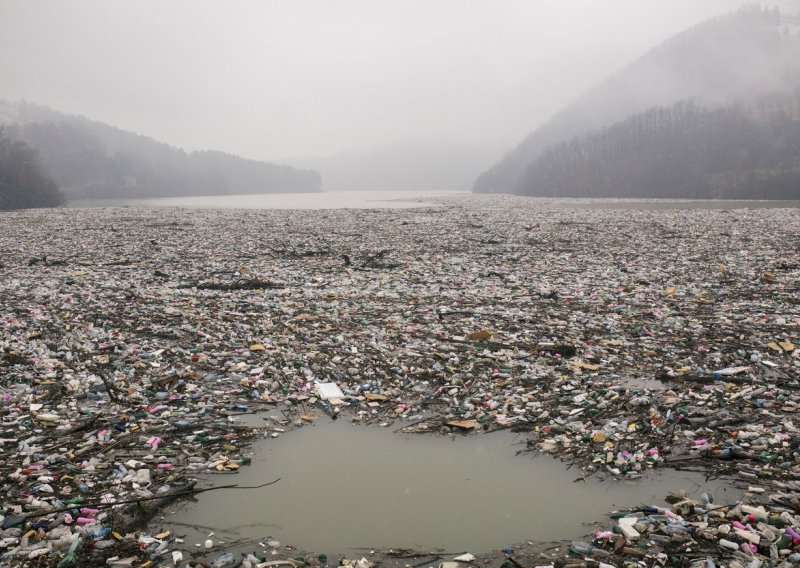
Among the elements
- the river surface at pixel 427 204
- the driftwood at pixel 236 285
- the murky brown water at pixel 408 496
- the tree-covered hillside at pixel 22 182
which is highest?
the tree-covered hillside at pixel 22 182

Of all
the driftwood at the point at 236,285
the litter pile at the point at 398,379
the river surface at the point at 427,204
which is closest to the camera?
the litter pile at the point at 398,379

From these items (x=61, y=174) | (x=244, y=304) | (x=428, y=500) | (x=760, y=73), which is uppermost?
(x=760, y=73)

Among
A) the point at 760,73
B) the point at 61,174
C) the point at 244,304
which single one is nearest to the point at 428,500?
the point at 244,304

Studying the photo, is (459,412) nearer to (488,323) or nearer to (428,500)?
(428,500)

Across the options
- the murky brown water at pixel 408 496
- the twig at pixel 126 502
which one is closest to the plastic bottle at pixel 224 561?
the murky brown water at pixel 408 496

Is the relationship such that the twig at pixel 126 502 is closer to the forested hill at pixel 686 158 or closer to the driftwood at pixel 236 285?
the driftwood at pixel 236 285

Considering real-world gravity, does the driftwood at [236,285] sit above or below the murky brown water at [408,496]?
above

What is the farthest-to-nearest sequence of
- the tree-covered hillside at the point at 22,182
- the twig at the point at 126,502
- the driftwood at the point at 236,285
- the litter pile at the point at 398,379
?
the tree-covered hillside at the point at 22,182 → the driftwood at the point at 236,285 → the twig at the point at 126,502 → the litter pile at the point at 398,379
